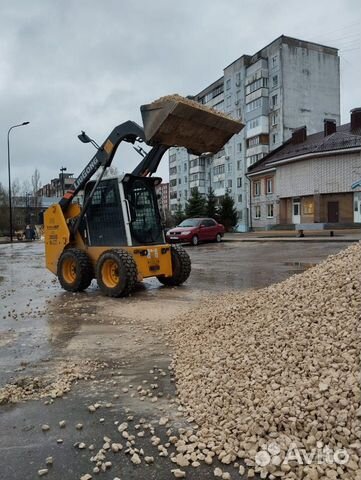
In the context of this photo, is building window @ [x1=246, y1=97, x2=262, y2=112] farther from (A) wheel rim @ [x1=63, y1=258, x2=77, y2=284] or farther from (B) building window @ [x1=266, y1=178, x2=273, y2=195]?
(A) wheel rim @ [x1=63, y1=258, x2=77, y2=284]

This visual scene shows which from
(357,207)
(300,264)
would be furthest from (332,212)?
(300,264)

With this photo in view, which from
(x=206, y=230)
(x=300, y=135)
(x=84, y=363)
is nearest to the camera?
(x=84, y=363)

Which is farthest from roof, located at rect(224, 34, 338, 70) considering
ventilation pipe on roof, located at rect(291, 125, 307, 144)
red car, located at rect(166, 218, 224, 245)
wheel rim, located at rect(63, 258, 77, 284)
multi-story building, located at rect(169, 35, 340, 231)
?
wheel rim, located at rect(63, 258, 77, 284)

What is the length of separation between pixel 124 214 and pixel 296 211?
3514 cm

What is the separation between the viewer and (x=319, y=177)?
39156 millimetres

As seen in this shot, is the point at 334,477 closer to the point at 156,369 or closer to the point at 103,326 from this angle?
the point at 156,369

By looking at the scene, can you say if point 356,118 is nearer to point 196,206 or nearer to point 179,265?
point 196,206

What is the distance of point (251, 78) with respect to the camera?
201 ft

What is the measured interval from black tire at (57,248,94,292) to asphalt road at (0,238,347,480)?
0.86 ft

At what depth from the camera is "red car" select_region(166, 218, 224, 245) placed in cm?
2741

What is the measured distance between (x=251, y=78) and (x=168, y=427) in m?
63.0

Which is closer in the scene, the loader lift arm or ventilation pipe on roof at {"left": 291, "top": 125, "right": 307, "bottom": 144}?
the loader lift arm

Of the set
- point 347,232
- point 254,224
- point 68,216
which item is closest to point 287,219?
point 254,224

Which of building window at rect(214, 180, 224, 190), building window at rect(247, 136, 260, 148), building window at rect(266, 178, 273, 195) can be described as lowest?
building window at rect(266, 178, 273, 195)
